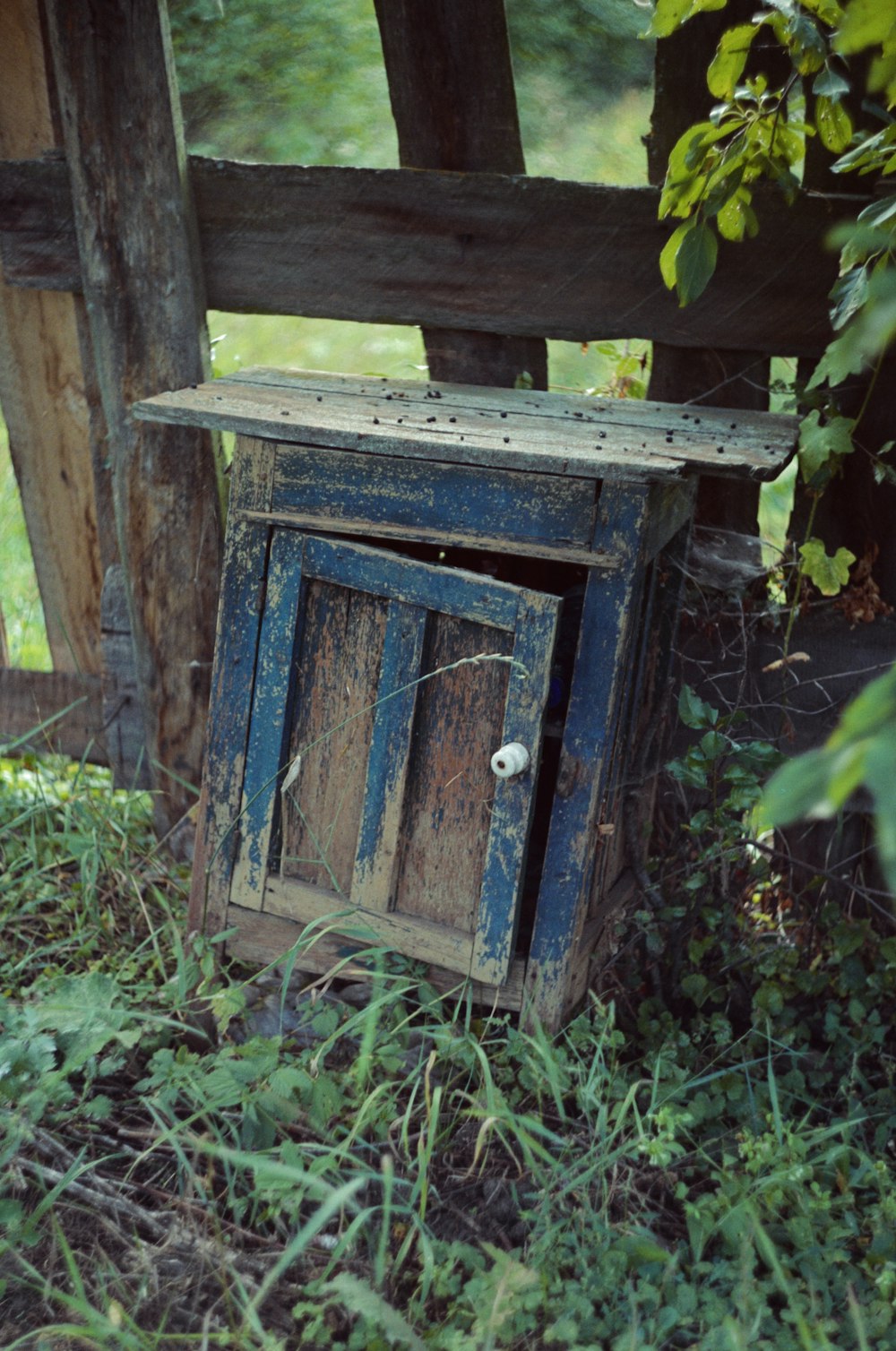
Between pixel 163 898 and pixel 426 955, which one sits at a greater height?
pixel 426 955

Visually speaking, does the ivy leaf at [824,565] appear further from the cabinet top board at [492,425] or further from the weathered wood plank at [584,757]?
the weathered wood plank at [584,757]

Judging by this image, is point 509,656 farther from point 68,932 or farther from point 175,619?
point 68,932

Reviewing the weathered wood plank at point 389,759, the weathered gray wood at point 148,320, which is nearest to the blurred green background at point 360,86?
the weathered gray wood at point 148,320

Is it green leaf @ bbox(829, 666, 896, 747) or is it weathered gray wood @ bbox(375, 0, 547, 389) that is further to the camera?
weathered gray wood @ bbox(375, 0, 547, 389)

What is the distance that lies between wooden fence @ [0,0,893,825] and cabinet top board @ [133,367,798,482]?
26 centimetres

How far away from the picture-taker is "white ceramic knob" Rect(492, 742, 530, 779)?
2.07 meters

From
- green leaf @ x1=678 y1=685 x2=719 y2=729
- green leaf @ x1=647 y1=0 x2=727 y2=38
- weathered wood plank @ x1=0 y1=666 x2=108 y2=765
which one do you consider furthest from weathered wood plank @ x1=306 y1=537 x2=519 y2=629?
weathered wood plank @ x1=0 y1=666 x2=108 y2=765

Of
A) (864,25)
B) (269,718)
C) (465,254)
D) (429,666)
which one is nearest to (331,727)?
(269,718)

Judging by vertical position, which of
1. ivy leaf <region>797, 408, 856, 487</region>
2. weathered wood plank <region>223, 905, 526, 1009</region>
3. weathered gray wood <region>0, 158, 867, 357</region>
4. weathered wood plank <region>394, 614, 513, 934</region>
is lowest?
weathered wood plank <region>223, 905, 526, 1009</region>

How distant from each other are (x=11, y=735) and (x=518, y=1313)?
2245 millimetres

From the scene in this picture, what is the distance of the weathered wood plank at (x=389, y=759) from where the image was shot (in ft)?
7.13

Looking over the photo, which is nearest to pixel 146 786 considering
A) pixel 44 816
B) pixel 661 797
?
pixel 44 816

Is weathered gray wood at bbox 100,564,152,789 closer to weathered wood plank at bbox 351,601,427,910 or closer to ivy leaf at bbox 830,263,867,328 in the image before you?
weathered wood plank at bbox 351,601,427,910

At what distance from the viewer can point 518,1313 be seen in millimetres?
1814
